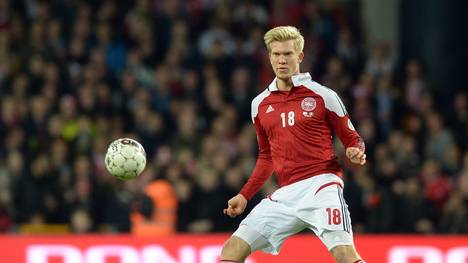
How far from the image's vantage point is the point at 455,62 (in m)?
16.0

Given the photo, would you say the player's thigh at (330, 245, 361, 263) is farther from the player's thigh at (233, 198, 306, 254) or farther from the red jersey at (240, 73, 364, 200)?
the red jersey at (240, 73, 364, 200)

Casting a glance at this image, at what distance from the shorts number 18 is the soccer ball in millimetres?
1325

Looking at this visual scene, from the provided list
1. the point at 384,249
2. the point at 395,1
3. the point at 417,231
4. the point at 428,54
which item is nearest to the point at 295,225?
the point at 384,249

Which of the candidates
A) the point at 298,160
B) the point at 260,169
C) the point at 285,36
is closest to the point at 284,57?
the point at 285,36

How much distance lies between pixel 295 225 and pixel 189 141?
626 cm

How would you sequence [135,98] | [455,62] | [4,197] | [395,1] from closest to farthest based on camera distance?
[4,197], [135,98], [455,62], [395,1]

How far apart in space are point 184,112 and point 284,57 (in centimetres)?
654

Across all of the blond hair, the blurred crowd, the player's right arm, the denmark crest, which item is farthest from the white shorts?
the blurred crowd

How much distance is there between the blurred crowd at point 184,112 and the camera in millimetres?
12906

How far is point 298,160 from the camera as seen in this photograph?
7.36 metres

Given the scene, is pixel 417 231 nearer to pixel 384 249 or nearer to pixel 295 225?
pixel 384 249

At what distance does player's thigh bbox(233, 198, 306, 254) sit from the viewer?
7379 mm

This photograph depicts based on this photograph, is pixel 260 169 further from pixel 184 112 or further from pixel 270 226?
pixel 184 112

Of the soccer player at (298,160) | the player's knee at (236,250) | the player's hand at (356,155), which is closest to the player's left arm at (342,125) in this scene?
the soccer player at (298,160)
